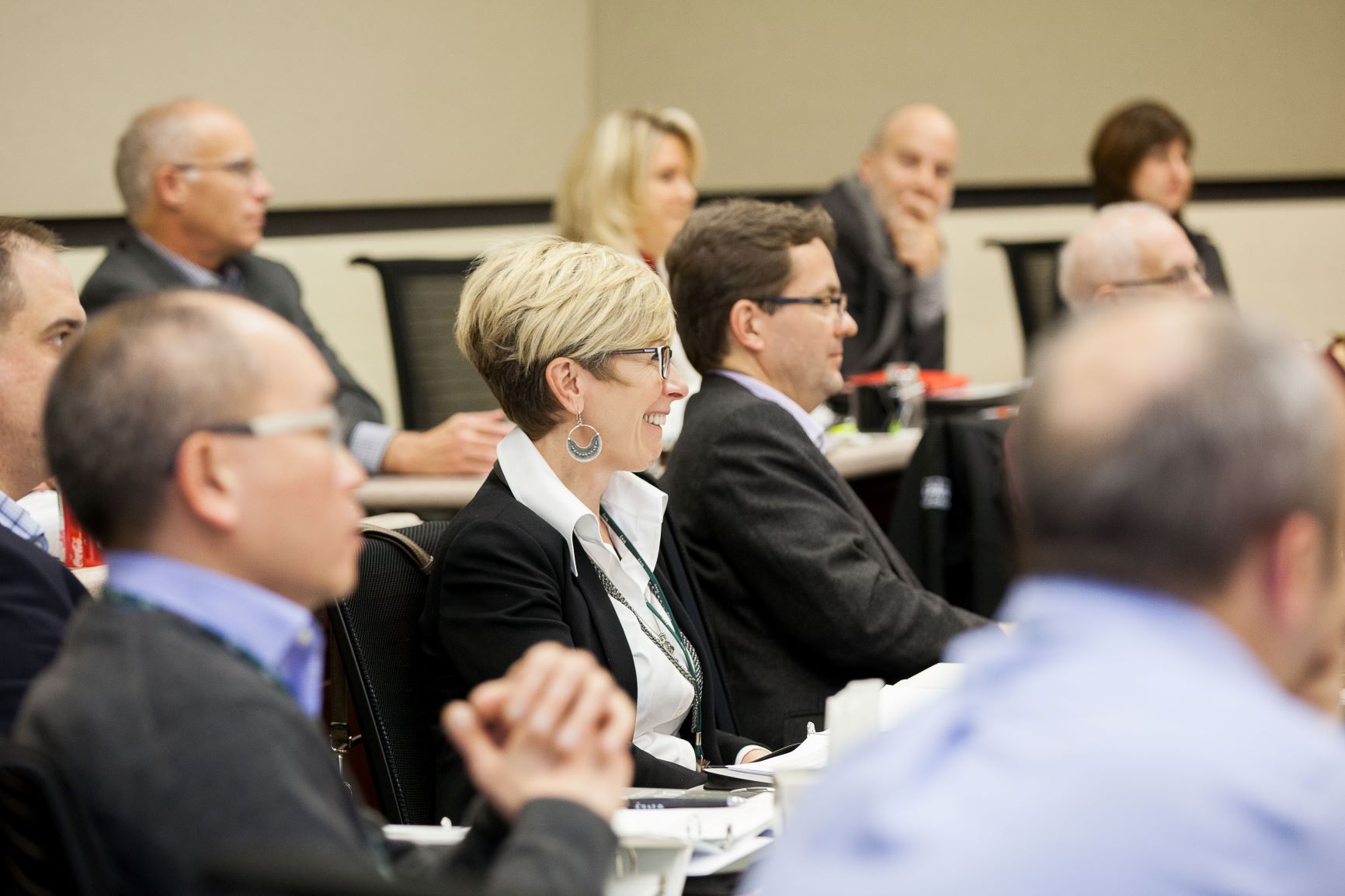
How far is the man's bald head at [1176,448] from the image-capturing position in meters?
0.81

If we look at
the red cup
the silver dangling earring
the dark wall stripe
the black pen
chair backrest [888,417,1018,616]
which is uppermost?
the dark wall stripe

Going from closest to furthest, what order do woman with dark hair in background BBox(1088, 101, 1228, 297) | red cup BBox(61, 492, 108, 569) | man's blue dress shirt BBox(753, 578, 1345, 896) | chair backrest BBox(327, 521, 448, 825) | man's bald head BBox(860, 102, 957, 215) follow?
man's blue dress shirt BBox(753, 578, 1345, 896) → chair backrest BBox(327, 521, 448, 825) → red cup BBox(61, 492, 108, 569) → man's bald head BBox(860, 102, 957, 215) → woman with dark hair in background BBox(1088, 101, 1228, 297)

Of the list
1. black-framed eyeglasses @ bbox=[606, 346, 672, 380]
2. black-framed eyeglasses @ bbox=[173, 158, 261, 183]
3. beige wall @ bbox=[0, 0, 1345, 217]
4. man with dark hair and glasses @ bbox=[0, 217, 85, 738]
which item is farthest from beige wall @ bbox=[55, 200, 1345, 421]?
man with dark hair and glasses @ bbox=[0, 217, 85, 738]

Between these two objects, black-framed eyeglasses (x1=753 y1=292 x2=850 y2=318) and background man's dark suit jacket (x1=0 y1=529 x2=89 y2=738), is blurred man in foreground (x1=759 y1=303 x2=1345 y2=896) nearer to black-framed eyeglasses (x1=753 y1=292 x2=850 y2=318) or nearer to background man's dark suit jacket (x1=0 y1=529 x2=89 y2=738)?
background man's dark suit jacket (x1=0 y1=529 x2=89 y2=738)

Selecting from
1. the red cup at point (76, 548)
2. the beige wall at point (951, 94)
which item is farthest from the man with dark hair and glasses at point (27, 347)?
the beige wall at point (951, 94)

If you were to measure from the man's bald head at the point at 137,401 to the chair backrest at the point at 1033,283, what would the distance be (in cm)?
450

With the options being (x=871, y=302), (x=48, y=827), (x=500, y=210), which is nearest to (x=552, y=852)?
(x=48, y=827)

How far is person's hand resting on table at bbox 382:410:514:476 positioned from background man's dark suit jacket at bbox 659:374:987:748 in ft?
2.97

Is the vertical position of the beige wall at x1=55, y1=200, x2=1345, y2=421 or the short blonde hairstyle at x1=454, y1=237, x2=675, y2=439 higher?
the short blonde hairstyle at x1=454, y1=237, x2=675, y2=439

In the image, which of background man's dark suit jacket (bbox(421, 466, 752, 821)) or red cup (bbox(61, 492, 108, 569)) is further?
red cup (bbox(61, 492, 108, 569))

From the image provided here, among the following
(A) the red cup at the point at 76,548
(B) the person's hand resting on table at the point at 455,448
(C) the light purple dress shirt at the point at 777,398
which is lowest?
(B) the person's hand resting on table at the point at 455,448

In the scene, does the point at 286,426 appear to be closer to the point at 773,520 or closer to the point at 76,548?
the point at 76,548

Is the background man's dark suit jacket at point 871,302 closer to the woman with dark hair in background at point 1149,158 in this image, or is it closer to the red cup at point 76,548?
the woman with dark hair in background at point 1149,158

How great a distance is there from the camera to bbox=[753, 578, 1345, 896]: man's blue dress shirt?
2.52 feet
